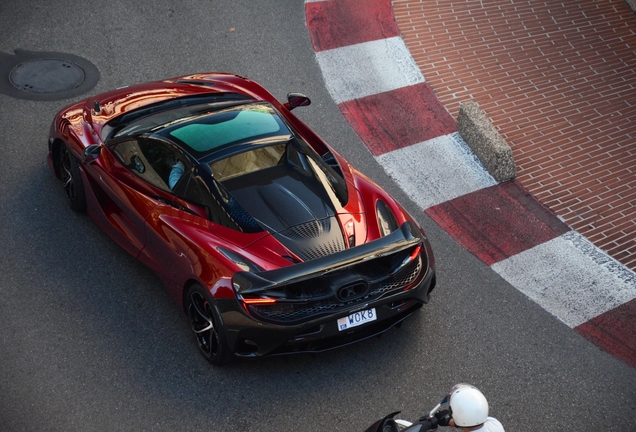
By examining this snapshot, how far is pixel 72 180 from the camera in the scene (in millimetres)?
7004

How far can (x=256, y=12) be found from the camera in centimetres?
1082

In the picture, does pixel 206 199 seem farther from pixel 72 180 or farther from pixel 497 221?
pixel 497 221

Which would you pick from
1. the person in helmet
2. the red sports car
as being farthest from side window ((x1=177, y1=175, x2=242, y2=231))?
the person in helmet

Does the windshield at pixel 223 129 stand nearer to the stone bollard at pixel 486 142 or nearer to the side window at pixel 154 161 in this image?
the side window at pixel 154 161

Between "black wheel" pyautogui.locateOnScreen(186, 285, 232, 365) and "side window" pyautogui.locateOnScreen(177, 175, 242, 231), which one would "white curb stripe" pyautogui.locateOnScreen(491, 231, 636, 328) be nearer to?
"side window" pyautogui.locateOnScreen(177, 175, 242, 231)

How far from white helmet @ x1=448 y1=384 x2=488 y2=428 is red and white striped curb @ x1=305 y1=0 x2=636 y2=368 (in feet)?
10.7

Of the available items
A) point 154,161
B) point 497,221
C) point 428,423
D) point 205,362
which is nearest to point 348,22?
point 497,221

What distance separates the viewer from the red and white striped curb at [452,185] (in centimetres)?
685

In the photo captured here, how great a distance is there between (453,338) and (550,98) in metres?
4.48

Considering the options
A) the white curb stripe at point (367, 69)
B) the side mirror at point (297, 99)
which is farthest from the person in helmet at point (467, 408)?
the white curb stripe at point (367, 69)

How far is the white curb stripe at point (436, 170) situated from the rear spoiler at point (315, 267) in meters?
2.31

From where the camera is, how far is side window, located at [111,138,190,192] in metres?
6.09

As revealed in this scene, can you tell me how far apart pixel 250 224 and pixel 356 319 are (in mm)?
1034

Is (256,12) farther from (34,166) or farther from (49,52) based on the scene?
(34,166)
